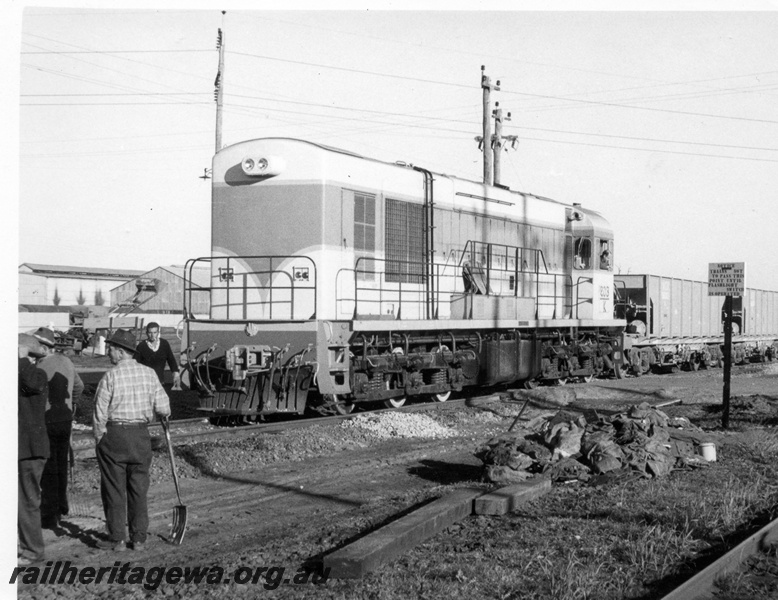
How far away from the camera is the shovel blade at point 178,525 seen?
6.60 m

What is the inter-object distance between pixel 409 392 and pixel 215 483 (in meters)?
5.83

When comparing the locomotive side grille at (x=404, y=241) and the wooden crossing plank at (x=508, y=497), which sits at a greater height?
the locomotive side grille at (x=404, y=241)

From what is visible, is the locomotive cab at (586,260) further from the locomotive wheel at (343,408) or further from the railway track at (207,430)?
the locomotive wheel at (343,408)

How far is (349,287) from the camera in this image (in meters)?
13.2

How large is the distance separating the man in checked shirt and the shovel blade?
0.23m

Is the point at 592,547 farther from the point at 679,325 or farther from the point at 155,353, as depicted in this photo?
the point at 679,325

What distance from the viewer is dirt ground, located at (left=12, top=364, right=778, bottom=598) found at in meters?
5.71

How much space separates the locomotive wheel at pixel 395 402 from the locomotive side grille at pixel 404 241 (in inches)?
85.5

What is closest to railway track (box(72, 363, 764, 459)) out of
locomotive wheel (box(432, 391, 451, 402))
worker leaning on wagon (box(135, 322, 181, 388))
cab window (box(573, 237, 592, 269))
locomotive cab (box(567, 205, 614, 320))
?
worker leaning on wagon (box(135, 322, 181, 388))

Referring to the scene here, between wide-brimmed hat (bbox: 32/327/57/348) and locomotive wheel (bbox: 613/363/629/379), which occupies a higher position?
wide-brimmed hat (bbox: 32/327/57/348)

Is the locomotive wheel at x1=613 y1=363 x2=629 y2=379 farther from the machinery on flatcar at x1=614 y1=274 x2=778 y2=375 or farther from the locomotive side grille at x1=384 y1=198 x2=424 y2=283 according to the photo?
the locomotive side grille at x1=384 y1=198 x2=424 y2=283

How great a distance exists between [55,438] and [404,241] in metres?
8.10

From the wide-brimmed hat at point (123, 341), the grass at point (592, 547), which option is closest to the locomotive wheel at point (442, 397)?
the grass at point (592, 547)

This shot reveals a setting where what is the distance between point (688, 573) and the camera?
5.80m
